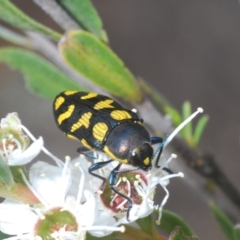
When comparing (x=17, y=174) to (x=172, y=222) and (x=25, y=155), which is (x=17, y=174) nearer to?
(x=25, y=155)

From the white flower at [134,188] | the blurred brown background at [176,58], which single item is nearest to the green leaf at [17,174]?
the white flower at [134,188]

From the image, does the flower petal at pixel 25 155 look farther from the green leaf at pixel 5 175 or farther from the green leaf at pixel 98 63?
the green leaf at pixel 98 63

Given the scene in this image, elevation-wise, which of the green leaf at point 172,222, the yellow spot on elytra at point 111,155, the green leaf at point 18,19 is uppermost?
the green leaf at point 18,19

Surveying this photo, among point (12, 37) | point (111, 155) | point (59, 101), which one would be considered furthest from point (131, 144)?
point (12, 37)

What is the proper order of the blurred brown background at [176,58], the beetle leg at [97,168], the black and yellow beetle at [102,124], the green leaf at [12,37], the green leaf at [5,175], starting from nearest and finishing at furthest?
1. the green leaf at [5,175]
2. the beetle leg at [97,168]
3. the black and yellow beetle at [102,124]
4. the green leaf at [12,37]
5. the blurred brown background at [176,58]

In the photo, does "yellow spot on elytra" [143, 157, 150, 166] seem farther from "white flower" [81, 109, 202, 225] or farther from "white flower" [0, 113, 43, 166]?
"white flower" [0, 113, 43, 166]
